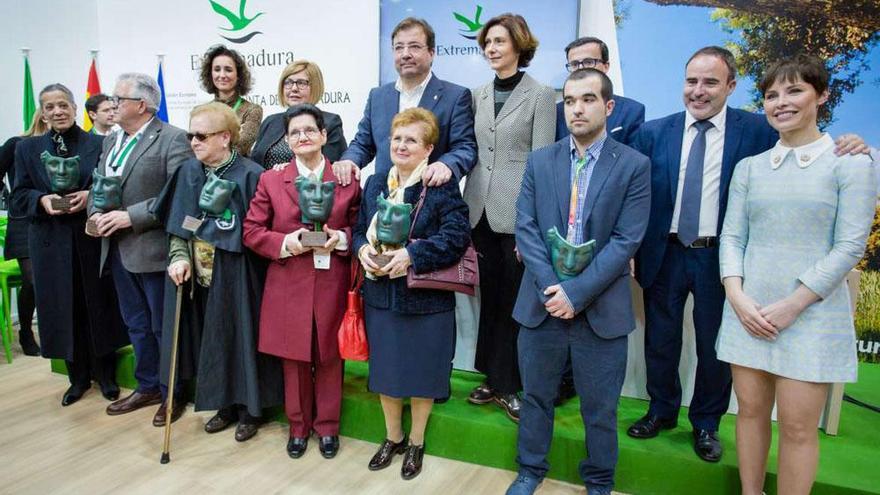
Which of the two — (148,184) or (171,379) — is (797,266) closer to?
(171,379)

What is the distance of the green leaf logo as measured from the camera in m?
4.19

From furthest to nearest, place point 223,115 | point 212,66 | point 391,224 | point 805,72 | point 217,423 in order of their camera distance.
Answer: point 212,66 → point 217,423 → point 223,115 → point 391,224 → point 805,72

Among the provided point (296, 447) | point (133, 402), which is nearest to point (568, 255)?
point (296, 447)

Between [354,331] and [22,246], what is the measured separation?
2753 mm

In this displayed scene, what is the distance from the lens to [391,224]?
2.20 meters

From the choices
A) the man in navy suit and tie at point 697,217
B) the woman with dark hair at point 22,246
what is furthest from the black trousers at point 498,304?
the woman with dark hair at point 22,246

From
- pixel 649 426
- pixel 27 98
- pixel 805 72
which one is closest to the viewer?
pixel 805 72

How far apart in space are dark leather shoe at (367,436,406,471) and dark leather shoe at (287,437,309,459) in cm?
34

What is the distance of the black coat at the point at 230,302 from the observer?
259 cm

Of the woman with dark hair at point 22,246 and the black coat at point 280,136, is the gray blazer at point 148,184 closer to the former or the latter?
the black coat at point 280,136

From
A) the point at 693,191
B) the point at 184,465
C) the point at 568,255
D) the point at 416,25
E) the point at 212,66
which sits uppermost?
the point at 416,25

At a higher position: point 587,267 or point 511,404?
point 587,267

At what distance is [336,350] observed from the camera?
8.43 ft

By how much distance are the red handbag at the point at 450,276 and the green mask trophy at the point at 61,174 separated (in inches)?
77.9
